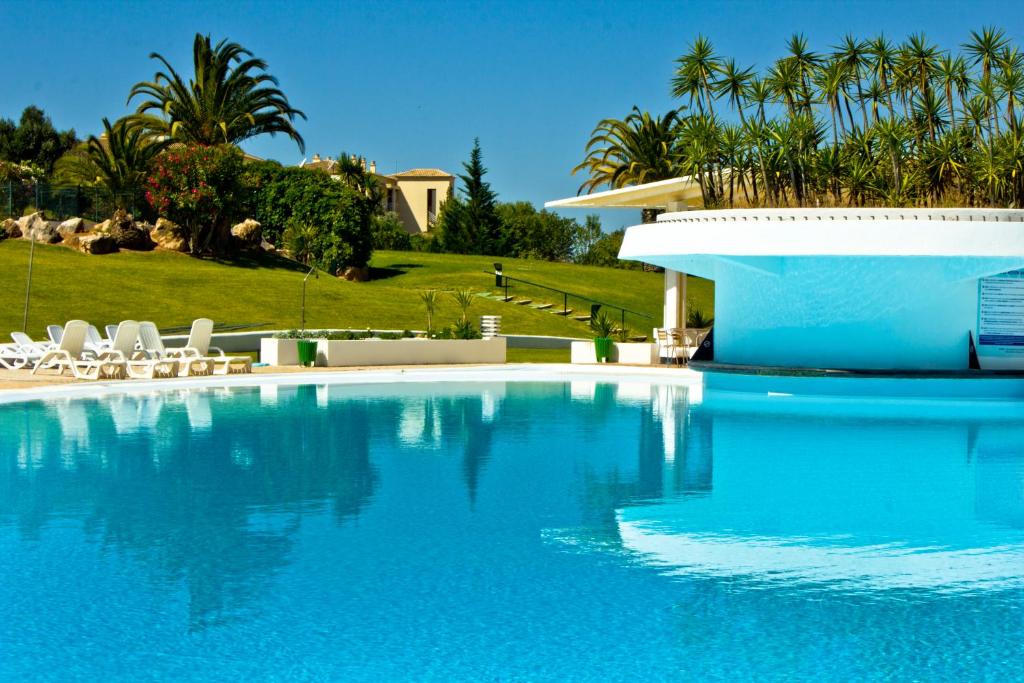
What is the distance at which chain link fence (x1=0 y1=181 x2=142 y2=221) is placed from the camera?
37.1 m

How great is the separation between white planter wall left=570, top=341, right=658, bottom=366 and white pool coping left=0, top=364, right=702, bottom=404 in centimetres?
147

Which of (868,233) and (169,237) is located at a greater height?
(169,237)

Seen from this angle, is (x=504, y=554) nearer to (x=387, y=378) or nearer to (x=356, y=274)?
(x=387, y=378)

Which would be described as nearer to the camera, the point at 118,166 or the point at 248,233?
the point at 118,166

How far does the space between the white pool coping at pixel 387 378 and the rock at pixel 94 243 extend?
52.6 feet

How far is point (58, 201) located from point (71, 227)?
2.92 meters

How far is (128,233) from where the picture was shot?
35.8m

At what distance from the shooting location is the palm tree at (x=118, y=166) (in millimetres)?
38281

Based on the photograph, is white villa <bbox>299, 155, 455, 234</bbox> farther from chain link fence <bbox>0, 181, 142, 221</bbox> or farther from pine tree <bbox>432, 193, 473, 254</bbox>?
chain link fence <bbox>0, 181, 142, 221</bbox>

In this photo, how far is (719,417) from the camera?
1567 cm

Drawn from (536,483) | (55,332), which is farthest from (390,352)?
(536,483)

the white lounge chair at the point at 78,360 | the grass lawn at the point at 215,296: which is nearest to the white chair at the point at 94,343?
the white lounge chair at the point at 78,360

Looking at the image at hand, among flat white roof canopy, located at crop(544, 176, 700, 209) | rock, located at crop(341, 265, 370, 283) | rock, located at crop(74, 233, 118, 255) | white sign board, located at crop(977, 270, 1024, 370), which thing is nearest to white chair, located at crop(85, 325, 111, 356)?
flat white roof canopy, located at crop(544, 176, 700, 209)

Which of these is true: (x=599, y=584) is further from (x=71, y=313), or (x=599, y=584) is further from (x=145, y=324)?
(x=71, y=313)
